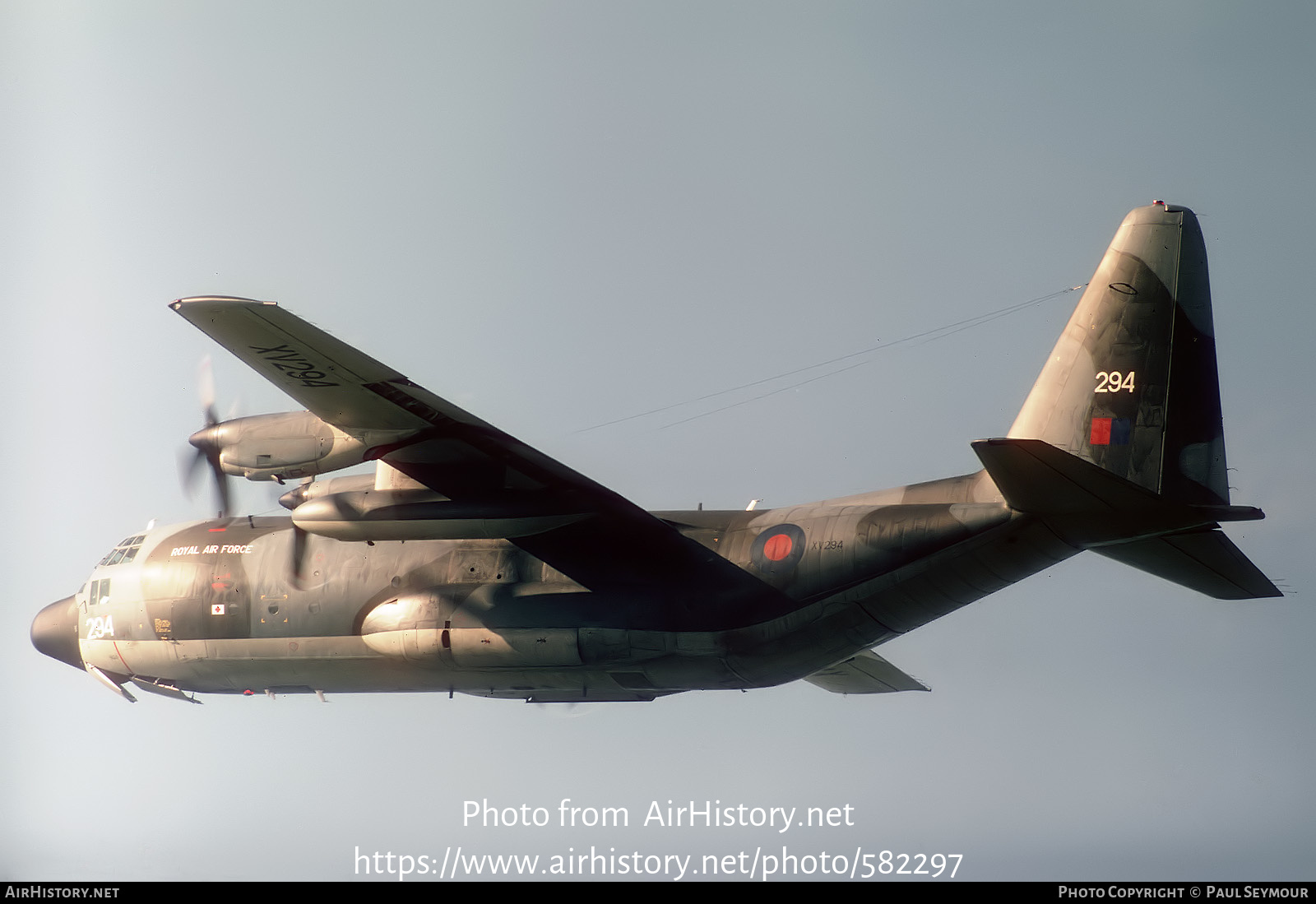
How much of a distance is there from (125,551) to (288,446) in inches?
200

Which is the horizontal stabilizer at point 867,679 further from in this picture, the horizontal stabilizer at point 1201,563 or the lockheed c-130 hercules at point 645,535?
the horizontal stabilizer at point 1201,563

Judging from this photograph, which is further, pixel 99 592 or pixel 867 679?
pixel 867 679

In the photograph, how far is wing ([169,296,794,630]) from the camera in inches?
586

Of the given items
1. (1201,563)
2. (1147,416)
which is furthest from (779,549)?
(1201,563)

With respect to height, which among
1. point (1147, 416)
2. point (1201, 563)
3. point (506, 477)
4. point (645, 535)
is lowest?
point (1201, 563)

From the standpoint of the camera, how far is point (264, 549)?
60.5ft

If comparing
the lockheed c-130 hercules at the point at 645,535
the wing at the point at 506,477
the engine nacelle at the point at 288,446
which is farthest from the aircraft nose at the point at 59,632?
the wing at the point at 506,477

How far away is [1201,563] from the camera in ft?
50.6

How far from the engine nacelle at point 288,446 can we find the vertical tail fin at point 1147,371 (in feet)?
25.8

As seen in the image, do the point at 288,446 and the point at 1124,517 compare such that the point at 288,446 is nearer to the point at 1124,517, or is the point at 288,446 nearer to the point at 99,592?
the point at 99,592

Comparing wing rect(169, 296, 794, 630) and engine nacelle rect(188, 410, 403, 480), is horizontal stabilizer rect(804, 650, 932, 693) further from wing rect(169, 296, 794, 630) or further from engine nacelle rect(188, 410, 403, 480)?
engine nacelle rect(188, 410, 403, 480)
